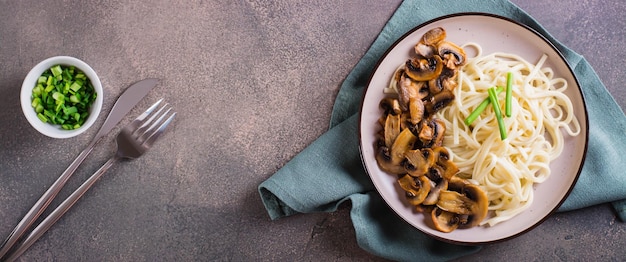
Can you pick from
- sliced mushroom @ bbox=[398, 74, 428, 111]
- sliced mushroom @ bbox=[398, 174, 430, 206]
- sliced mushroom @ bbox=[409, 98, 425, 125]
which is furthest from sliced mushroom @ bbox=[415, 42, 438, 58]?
sliced mushroom @ bbox=[398, 174, 430, 206]

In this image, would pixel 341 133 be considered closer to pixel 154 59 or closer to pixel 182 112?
pixel 182 112

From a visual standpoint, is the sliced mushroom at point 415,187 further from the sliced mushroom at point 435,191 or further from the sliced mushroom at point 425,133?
the sliced mushroom at point 425,133

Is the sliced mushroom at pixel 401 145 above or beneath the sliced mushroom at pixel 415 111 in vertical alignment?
beneath

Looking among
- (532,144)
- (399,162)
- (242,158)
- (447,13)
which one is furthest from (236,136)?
(532,144)

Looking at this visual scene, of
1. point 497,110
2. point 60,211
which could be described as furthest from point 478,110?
point 60,211

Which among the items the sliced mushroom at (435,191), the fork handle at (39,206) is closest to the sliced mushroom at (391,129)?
the sliced mushroom at (435,191)

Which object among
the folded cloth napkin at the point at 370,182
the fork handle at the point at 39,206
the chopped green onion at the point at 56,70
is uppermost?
the folded cloth napkin at the point at 370,182
